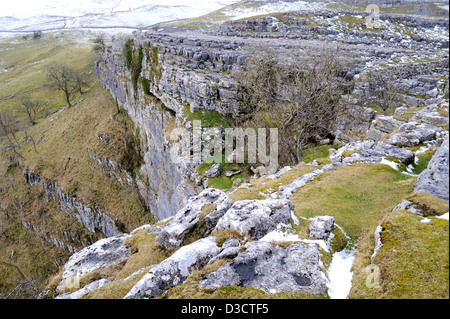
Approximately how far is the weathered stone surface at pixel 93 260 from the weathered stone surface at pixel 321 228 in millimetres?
10275

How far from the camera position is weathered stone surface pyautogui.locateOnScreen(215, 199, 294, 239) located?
35.6ft

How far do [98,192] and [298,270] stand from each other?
161 feet

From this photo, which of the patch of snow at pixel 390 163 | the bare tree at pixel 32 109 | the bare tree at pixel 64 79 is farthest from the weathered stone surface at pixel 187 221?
the bare tree at pixel 32 109

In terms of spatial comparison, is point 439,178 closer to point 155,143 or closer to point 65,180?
point 155,143

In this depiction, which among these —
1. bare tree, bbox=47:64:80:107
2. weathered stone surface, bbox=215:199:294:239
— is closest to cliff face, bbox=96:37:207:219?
weathered stone surface, bbox=215:199:294:239

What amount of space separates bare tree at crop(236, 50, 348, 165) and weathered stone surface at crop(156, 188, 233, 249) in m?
11.9

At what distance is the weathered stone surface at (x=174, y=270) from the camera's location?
821 cm

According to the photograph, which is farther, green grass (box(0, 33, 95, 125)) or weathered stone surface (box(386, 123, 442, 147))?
green grass (box(0, 33, 95, 125))

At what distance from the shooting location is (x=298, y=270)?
27.1 feet

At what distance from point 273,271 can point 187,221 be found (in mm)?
6394

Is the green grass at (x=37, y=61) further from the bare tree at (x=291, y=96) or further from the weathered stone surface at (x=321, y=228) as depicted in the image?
the weathered stone surface at (x=321, y=228)

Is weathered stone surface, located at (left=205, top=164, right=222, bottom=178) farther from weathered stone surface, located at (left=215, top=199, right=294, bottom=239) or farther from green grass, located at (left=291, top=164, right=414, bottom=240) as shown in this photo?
weathered stone surface, located at (left=215, top=199, right=294, bottom=239)

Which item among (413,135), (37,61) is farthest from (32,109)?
(413,135)

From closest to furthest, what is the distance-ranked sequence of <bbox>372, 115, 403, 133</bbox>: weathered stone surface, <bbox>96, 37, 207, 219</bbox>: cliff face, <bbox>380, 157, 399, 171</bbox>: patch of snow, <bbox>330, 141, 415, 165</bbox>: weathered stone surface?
<bbox>380, 157, 399, 171</bbox>: patch of snow
<bbox>330, 141, 415, 165</bbox>: weathered stone surface
<bbox>372, 115, 403, 133</bbox>: weathered stone surface
<bbox>96, 37, 207, 219</bbox>: cliff face
